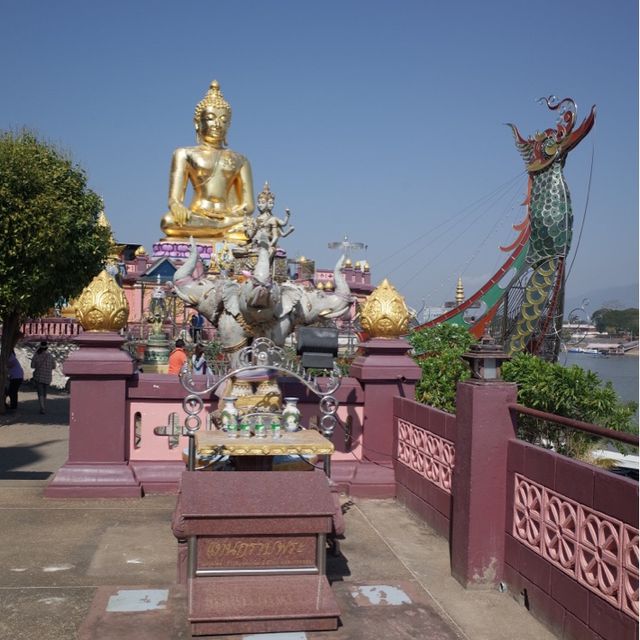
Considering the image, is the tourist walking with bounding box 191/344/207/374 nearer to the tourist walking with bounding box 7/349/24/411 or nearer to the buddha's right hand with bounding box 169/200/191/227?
the tourist walking with bounding box 7/349/24/411

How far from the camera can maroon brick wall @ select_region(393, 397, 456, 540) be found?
6781 mm

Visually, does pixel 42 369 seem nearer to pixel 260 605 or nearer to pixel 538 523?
pixel 260 605

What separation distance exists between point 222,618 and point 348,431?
4.35m

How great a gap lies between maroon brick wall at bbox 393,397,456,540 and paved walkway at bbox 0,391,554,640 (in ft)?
0.61

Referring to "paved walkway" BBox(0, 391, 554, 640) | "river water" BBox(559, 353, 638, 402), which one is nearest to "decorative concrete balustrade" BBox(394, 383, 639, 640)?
"paved walkway" BBox(0, 391, 554, 640)

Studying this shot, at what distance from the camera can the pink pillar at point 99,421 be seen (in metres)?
7.98

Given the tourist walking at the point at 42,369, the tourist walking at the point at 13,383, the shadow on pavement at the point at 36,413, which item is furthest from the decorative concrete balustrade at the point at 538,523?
the tourist walking at the point at 13,383

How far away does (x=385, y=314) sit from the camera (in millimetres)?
8664

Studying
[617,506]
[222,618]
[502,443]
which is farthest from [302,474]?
[617,506]

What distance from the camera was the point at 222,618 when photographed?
448cm

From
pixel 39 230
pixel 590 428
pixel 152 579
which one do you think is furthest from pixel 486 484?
pixel 39 230

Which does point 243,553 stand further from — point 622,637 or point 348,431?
point 348,431

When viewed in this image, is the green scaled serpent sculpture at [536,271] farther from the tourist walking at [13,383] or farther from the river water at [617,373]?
the tourist walking at [13,383]

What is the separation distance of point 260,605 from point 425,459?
315 centimetres
